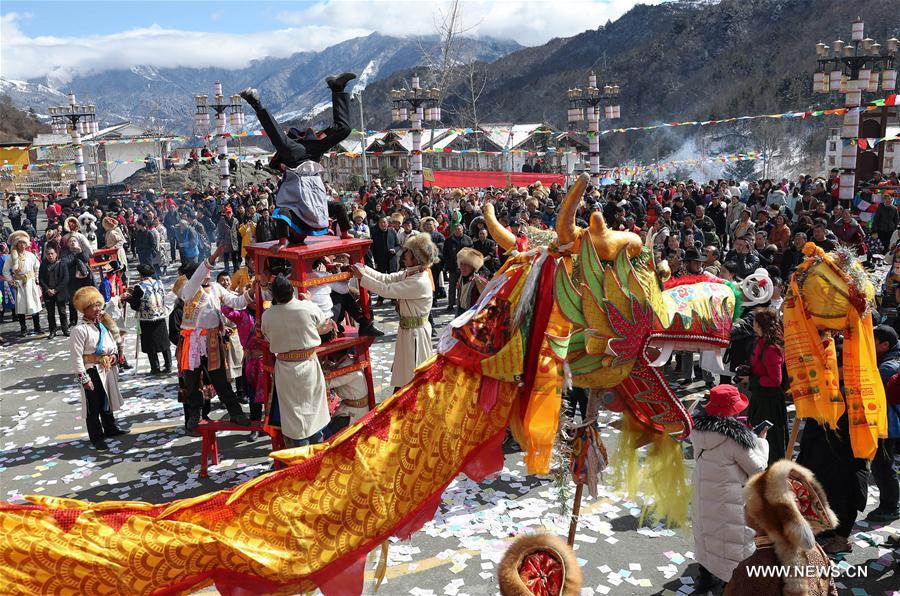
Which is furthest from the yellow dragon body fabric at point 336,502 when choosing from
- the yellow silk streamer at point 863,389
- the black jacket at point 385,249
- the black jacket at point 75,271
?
the black jacket at point 75,271

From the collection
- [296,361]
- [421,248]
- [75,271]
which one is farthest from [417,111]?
[296,361]

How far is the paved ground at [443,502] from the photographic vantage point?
17.2ft

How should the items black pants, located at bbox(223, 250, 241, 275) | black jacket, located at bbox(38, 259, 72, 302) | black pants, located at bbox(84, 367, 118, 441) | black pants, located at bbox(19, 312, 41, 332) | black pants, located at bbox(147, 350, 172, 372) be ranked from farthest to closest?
1. black pants, located at bbox(223, 250, 241, 275)
2. black pants, located at bbox(19, 312, 41, 332)
3. black jacket, located at bbox(38, 259, 72, 302)
4. black pants, located at bbox(147, 350, 172, 372)
5. black pants, located at bbox(84, 367, 118, 441)

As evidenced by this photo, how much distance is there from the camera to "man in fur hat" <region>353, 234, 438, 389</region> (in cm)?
658

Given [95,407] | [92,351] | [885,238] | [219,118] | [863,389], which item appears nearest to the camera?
[863,389]

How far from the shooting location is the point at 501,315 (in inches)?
119

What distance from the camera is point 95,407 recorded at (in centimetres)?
805

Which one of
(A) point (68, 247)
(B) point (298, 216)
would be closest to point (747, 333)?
(B) point (298, 216)

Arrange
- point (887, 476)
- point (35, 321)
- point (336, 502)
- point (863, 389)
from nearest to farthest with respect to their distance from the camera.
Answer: point (336, 502)
point (863, 389)
point (887, 476)
point (35, 321)

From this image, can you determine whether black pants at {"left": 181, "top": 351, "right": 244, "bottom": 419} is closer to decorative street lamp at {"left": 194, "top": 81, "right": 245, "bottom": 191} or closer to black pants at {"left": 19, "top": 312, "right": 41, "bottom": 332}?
black pants at {"left": 19, "top": 312, "right": 41, "bottom": 332}

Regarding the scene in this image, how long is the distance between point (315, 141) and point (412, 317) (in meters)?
2.19

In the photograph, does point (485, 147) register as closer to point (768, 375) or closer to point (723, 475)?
point (768, 375)

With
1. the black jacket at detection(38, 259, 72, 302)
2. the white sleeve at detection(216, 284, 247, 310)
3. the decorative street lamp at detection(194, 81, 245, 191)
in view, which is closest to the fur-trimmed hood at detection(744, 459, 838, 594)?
the white sleeve at detection(216, 284, 247, 310)

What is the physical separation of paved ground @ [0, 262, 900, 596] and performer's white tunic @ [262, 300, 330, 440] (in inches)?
43.5
